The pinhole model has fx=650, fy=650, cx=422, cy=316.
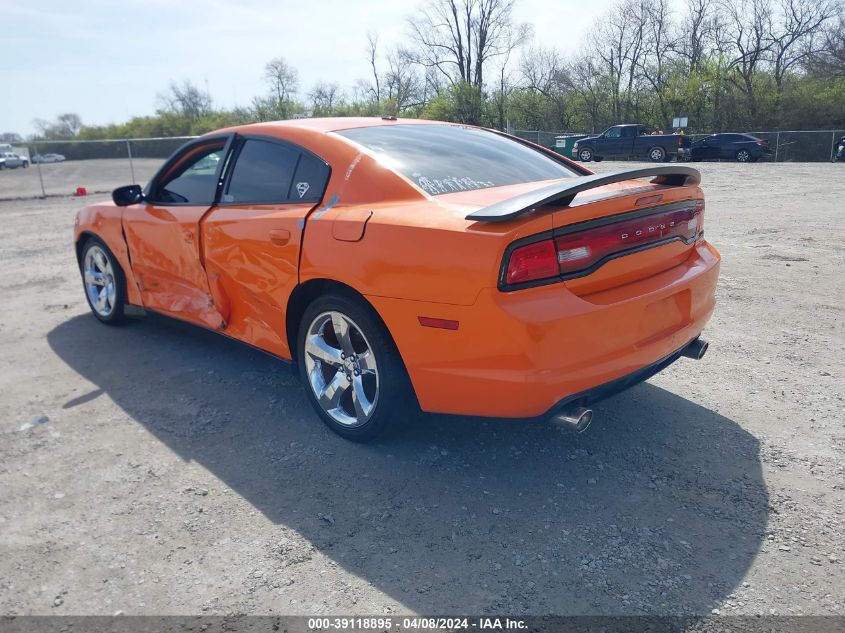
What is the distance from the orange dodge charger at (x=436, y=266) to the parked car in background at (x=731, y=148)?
28.1m

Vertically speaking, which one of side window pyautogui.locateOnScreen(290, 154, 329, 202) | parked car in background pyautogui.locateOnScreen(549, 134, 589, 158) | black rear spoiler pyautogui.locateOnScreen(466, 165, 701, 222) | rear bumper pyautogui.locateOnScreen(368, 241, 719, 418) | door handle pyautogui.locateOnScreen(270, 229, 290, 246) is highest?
parked car in background pyautogui.locateOnScreen(549, 134, 589, 158)

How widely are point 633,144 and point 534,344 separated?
31.0 metres

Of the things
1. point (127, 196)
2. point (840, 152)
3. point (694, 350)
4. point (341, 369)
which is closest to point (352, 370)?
point (341, 369)

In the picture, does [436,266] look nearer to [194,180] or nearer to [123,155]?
[194,180]

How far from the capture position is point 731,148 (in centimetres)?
2877

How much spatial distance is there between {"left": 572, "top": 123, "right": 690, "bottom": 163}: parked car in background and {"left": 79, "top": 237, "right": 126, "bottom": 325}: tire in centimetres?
2912

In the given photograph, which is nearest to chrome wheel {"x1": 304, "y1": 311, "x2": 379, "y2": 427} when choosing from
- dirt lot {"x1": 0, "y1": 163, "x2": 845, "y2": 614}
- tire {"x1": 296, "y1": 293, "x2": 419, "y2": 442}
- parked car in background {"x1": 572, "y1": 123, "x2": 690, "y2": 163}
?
tire {"x1": 296, "y1": 293, "x2": 419, "y2": 442}

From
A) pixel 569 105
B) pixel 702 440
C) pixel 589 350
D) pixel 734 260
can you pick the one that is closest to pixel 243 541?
pixel 589 350

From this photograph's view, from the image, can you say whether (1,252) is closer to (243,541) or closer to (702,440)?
(243,541)

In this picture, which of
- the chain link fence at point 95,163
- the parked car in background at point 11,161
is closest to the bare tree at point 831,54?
the chain link fence at point 95,163

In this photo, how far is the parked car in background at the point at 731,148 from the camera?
28188 mm

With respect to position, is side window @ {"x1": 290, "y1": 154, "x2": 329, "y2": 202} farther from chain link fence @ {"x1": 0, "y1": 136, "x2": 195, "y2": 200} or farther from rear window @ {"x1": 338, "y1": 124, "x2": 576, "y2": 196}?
chain link fence @ {"x1": 0, "y1": 136, "x2": 195, "y2": 200}

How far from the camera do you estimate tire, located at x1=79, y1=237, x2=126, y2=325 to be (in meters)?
5.18

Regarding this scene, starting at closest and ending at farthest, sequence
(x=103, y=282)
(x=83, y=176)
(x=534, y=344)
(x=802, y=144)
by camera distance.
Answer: (x=534, y=344)
(x=103, y=282)
(x=83, y=176)
(x=802, y=144)
